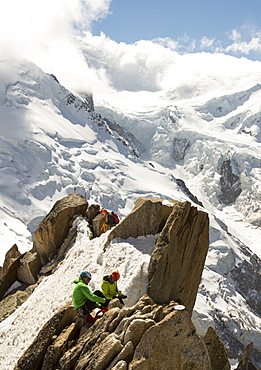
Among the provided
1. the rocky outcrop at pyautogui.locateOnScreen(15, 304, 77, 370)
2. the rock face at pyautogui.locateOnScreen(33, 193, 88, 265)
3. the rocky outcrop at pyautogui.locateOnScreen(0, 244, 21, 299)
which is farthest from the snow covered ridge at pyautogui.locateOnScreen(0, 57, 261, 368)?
the rocky outcrop at pyautogui.locateOnScreen(15, 304, 77, 370)

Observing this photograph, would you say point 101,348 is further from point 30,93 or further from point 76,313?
point 30,93

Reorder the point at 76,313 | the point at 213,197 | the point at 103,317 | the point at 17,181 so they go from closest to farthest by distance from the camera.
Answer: the point at 103,317 → the point at 76,313 → the point at 17,181 → the point at 213,197

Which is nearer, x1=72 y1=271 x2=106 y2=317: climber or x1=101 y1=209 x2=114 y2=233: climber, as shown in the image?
x1=72 y1=271 x2=106 y2=317: climber

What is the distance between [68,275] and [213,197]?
126m

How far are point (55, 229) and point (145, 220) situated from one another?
22.2ft

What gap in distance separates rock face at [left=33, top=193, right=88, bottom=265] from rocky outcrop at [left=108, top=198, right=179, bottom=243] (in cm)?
575

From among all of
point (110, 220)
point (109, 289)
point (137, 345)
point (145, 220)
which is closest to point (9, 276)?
point (110, 220)

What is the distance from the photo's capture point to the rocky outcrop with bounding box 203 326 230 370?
372 inches

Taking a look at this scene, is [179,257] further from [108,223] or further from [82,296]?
[108,223]

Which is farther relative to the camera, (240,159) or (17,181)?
(240,159)

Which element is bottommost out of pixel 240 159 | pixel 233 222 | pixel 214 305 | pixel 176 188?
pixel 214 305

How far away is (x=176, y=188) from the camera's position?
100625 mm

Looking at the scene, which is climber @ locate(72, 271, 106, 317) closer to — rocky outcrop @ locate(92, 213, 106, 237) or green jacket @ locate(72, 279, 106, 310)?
green jacket @ locate(72, 279, 106, 310)

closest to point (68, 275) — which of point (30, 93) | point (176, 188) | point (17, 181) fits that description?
point (17, 181)
